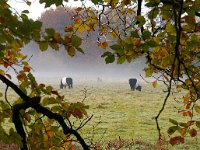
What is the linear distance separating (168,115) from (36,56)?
11498 cm

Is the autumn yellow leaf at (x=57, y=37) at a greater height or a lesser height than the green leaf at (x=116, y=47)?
greater

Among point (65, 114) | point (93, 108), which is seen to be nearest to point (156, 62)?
point (65, 114)

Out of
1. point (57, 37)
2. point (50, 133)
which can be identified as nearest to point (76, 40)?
point (57, 37)

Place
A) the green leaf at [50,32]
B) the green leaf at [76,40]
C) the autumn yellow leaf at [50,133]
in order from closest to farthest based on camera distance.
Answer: the green leaf at [50,32]
the green leaf at [76,40]
the autumn yellow leaf at [50,133]

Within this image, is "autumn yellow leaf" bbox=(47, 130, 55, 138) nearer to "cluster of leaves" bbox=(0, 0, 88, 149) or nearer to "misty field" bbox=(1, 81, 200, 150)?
"cluster of leaves" bbox=(0, 0, 88, 149)

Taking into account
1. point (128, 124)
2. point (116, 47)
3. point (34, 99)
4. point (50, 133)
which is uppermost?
point (116, 47)

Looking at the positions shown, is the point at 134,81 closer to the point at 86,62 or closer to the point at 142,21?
the point at 142,21

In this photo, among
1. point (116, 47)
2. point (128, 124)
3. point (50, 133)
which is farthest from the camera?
point (128, 124)

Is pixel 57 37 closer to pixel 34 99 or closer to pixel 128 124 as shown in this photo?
pixel 34 99

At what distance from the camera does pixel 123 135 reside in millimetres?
14531

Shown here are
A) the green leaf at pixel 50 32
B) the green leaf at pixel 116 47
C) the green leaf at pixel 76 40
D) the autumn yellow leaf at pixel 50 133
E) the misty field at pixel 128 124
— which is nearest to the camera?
the green leaf at pixel 50 32

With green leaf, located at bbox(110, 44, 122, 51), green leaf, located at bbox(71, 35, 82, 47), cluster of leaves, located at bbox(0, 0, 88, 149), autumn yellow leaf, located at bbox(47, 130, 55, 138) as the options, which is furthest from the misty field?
green leaf, located at bbox(71, 35, 82, 47)

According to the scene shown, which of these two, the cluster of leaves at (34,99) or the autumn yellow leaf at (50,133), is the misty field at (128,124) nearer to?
the autumn yellow leaf at (50,133)

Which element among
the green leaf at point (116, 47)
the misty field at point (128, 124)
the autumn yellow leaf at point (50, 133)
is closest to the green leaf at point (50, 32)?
the green leaf at point (116, 47)
